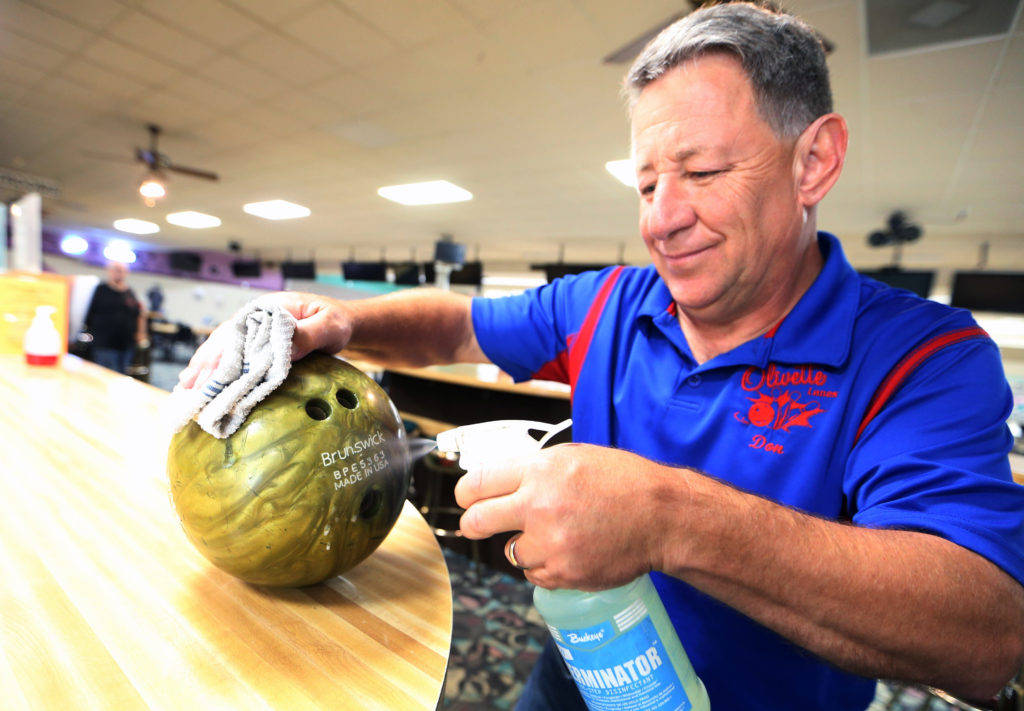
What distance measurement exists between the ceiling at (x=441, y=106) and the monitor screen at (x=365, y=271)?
3.88m

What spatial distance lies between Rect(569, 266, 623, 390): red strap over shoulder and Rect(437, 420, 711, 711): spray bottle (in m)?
0.69

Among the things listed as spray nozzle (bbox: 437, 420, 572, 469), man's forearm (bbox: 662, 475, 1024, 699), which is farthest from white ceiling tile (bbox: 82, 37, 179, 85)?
man's forearm (bbox: 662, 475, 1024, 699)

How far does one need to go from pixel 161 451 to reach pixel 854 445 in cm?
154

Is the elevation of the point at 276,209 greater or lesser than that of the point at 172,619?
greater

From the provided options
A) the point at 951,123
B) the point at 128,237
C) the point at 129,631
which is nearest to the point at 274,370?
the point at 129,631

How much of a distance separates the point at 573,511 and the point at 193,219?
43.1 feet

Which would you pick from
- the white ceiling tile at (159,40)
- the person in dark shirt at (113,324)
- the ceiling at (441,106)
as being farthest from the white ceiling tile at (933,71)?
the person in dark shirt at (113,324)

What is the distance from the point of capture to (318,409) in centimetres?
75

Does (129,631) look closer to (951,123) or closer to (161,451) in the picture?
(161,451)

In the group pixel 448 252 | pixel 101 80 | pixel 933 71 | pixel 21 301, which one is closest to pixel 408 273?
pixel 448 252

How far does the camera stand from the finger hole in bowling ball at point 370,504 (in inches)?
29.2

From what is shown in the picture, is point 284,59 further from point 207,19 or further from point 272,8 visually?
point 272,8

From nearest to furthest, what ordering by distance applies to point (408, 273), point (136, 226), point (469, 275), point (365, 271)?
point (469, 275), point (408, 273), point (365, 271), point (136, 226)

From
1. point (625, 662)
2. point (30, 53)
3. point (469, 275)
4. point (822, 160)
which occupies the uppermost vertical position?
point (30, 53)
